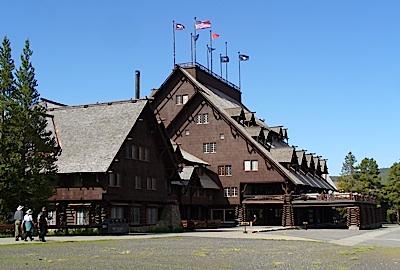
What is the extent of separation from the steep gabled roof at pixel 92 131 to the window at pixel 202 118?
22228 mm

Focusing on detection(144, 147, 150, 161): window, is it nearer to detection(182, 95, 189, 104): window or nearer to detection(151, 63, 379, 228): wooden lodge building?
detection(151, 63, 379, 228): wooden lodge building

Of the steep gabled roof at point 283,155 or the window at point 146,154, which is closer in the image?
the window at point 146,154

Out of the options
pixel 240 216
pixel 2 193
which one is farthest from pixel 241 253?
pixel 240 216

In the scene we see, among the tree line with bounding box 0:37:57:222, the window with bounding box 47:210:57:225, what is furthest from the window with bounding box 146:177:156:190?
the tree line with bounding box 0:37:57:222

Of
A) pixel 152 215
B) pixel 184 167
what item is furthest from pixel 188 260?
pixel 184 167

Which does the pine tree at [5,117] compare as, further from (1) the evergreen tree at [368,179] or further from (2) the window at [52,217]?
(1) the evergreen tree at [368,179]

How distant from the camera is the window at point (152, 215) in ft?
176

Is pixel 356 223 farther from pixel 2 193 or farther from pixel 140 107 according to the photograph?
pixel 2 193

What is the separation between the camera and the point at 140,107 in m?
50.7

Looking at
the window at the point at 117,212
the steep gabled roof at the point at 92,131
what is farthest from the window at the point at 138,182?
the steep gabled roof at the point at 92,131

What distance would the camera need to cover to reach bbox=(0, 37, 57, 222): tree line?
1572 inches

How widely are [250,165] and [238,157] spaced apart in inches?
68.3

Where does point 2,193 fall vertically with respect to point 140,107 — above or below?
below

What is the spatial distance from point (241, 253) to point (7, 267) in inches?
392
